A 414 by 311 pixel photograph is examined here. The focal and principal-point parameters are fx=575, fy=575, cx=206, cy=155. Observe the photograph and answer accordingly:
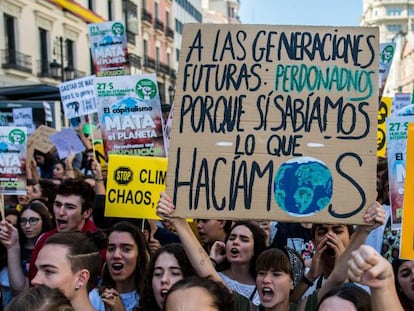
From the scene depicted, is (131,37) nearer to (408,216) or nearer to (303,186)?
(303,186)

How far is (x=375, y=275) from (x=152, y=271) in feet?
5.09

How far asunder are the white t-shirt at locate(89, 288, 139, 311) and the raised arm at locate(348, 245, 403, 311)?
165 cm

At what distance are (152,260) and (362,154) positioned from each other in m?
1.29

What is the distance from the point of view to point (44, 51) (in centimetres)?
2366

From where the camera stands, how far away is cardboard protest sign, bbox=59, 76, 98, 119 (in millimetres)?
7375

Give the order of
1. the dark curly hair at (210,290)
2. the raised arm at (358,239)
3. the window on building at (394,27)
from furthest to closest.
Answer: the window on building at (394,27) < the raised arm at (358,239) < the dark curly hair at (210,290)

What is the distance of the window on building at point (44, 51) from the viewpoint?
23.1 metres

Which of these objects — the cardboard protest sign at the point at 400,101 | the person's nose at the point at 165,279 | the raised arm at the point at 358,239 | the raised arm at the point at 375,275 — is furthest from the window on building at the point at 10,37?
the raised arm at the point at 375,275

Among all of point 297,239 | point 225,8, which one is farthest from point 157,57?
point 225,8

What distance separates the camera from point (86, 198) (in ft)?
13.9

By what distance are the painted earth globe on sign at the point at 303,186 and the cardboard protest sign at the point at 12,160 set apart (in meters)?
3.07

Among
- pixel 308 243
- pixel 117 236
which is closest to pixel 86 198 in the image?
pixel 117 236

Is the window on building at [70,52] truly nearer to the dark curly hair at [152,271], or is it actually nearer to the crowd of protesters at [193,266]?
the crowd of protesters at [193,266]

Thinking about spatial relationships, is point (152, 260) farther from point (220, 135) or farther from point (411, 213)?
point (411, 213)
